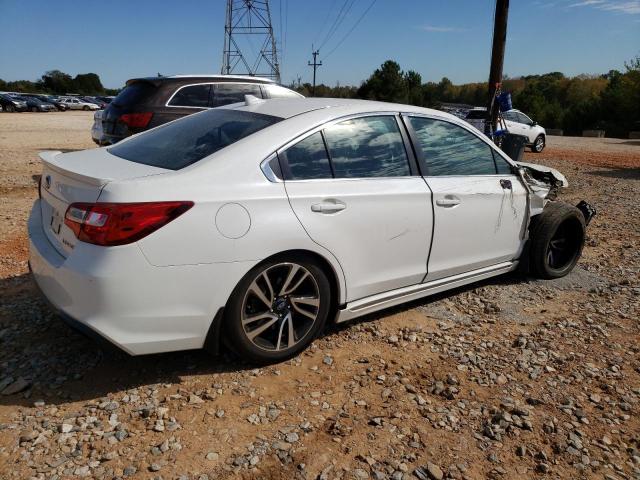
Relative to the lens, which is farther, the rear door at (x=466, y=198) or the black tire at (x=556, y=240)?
the black tire at (x=556, y=240)

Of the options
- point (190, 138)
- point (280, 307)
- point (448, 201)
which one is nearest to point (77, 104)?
point (190, 138)

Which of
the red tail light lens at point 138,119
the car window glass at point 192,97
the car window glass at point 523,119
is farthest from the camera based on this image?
the car window glass at point 523,119

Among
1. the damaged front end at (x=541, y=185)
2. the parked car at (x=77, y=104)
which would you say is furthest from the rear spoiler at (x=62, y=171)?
the parked car at (x=77, y=104)

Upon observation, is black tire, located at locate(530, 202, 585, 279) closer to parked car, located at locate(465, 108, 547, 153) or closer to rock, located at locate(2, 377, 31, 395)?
rock, located at locate(2, 377, 31, 395)

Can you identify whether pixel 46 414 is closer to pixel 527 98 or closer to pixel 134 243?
pixel 134 243

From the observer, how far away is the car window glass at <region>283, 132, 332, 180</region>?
3074 mm

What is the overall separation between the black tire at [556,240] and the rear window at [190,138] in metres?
2.63

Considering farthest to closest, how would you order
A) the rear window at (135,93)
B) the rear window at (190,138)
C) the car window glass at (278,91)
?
the car window glass at (278,91) → the rear window at (135,93) → the rear window at (190,138)

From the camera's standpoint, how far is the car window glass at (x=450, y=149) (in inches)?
148

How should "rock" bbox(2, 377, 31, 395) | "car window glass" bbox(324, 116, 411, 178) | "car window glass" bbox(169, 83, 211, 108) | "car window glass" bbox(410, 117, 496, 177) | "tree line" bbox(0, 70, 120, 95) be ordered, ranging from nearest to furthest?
"rock" bbox(2, 377, 31, 395) → "car window glass" bbox(324, 116, 411, 178) → "car window glass" bbox(410, 117, 496, 177) → "car window glass" bbox(169, 83, 211, 108) → "tree line" bbox(0, 70, 120, 95)

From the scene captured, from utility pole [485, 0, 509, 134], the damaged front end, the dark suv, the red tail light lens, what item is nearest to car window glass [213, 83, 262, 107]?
the dark suv

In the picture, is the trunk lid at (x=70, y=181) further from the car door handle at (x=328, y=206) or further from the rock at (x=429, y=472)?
the rock at (x=429, y=472)

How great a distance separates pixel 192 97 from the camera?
335 inches

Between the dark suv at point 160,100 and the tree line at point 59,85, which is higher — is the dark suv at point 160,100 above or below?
below
